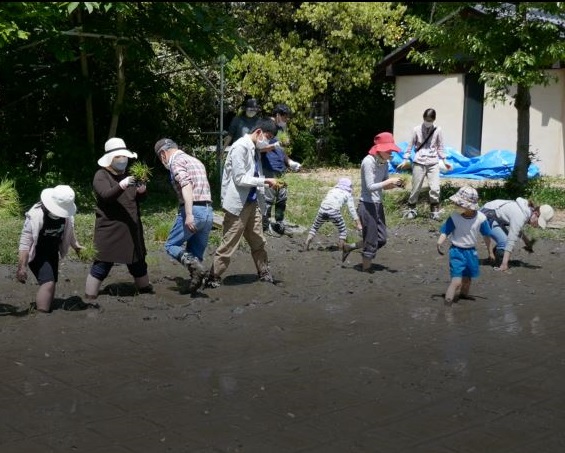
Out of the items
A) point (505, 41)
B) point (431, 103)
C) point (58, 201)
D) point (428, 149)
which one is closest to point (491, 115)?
point (431, 103)

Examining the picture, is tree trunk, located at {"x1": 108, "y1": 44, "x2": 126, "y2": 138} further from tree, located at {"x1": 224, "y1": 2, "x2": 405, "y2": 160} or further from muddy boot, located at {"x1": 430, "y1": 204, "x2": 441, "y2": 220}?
muddy boot, located at {"x1": 430, "y1": 204, "x2": 441, "y2": 220}

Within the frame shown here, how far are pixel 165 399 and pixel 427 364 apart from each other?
208 centimetres

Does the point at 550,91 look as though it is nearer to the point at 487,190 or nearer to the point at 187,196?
the point at 487,190

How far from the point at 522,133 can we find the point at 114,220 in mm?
9106

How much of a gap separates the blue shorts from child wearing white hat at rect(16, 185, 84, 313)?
3807 millimetres

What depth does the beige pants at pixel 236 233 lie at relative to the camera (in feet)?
28.7

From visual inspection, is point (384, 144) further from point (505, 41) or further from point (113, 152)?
point (505, 41)

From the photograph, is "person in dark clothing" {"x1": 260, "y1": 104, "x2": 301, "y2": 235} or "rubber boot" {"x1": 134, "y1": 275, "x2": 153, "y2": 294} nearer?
"rubber boot" {"x1": 134, "y1": 275, "x2": 153, "y2": 294}

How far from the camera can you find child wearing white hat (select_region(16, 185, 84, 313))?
7.48m

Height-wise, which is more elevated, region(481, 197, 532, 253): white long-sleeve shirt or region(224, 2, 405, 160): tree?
region(224, 2, 405, 160): tree

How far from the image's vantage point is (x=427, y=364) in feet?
20.5

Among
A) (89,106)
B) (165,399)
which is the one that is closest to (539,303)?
(165,399)

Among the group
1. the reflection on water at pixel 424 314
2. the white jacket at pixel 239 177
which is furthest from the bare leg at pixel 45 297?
the reflection on water at pixel 424 314

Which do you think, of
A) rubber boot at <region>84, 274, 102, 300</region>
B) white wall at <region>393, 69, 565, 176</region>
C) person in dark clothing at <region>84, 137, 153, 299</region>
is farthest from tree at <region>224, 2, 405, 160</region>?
rubber boot at <region>84, 274, 102, 300</region>
